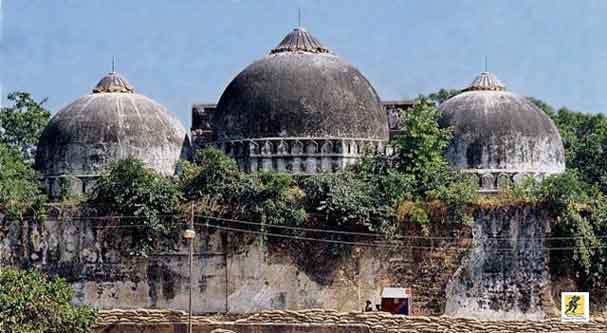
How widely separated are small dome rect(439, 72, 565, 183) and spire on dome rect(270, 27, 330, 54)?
3772mm

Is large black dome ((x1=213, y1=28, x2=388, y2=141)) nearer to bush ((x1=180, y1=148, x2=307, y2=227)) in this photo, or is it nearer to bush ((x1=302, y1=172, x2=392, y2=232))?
bush ((x1=180, y1=148, x2=307, y2=227))

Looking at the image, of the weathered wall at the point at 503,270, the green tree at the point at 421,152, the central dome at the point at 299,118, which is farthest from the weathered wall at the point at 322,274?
the central dome at the point at 299,118

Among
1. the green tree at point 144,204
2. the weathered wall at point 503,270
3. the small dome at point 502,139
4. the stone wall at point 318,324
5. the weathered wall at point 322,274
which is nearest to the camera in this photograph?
the stone wall at point 318,324

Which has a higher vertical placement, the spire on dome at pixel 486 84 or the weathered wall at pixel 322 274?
the spire on dome at pixel 486 84

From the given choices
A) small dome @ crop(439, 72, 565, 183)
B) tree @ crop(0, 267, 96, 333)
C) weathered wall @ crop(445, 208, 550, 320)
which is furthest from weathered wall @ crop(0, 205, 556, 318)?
tree @ crop(0, 267, 96, 333)

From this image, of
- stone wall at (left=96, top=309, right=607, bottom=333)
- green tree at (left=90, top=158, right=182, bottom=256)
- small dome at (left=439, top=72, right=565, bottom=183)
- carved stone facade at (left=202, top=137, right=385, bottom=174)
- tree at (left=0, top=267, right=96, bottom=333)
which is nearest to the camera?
tree at (left=0, top=267, right=96, bottom=333)

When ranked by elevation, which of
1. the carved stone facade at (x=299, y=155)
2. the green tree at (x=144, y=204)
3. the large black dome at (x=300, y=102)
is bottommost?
the green tree at (x=144, y=204)

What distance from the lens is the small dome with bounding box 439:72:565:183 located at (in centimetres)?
3725

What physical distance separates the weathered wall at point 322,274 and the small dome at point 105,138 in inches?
122

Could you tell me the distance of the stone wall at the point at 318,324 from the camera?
31062 millimetres

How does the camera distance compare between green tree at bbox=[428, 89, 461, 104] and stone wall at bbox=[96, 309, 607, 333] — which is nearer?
stone wall at bbox=[96, 309, 607, 333]

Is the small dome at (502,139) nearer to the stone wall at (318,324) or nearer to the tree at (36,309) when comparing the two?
the stone wall at (318,324)

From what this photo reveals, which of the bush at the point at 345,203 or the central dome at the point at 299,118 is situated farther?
the central dome at the point at 299,118

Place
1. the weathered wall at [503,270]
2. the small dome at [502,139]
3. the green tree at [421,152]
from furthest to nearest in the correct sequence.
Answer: the small dome at [502,139] → the green tree at [421,152] → the weathered wall at [503,270]
